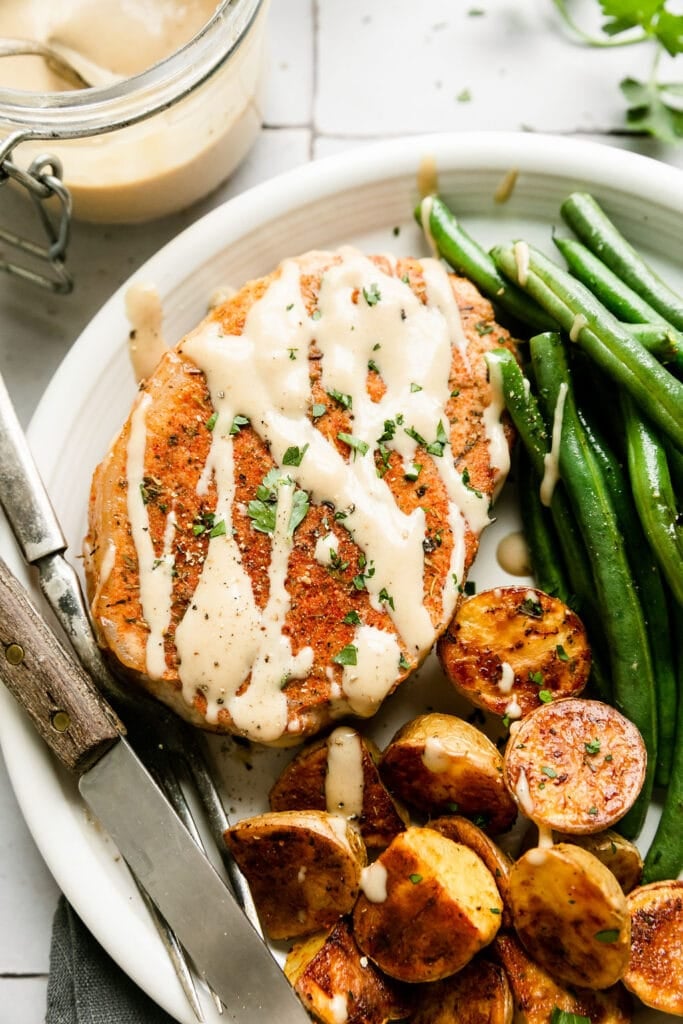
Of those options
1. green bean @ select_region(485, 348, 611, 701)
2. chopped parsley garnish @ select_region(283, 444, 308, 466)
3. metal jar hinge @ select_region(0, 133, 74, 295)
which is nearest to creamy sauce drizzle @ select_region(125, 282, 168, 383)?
metal jar hinge @ select_region(0, 133, 74, 295)

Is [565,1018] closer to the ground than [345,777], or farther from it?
closer to the ground

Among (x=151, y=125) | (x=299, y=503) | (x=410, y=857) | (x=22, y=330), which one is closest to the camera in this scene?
(x=410, y=857)

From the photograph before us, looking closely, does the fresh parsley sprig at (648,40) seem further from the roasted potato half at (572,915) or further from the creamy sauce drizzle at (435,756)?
the roasted potato half at (572,915)

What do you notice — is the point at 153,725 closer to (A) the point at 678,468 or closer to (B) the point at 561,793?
(B) the point at 561,793

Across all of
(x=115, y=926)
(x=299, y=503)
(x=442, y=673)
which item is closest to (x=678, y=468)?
(x=442, y=673)

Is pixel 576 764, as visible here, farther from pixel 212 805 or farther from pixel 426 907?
pixel 212 805

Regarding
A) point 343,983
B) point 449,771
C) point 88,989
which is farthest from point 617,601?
point 88,989

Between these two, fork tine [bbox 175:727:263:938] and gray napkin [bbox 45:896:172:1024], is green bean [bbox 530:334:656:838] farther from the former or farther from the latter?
gray napkin [bbox 45:896:172:1024]

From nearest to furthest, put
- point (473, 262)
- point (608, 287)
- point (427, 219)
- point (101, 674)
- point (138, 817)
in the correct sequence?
1. point (138, 817)
2. point (101, 674)
3. point (608, 287)
4. point (473, 262)
5. point (427, 219)
